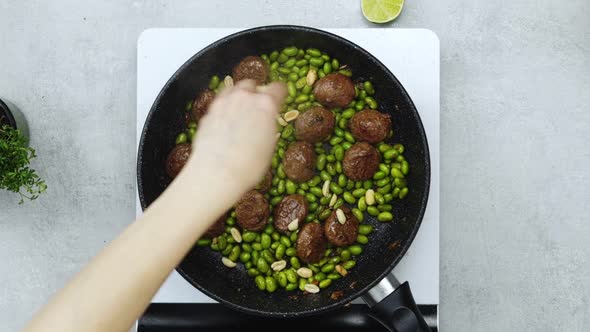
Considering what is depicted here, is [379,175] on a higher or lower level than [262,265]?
higher

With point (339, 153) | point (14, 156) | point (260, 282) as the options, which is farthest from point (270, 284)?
point (14, 156)

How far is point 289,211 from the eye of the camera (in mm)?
1486

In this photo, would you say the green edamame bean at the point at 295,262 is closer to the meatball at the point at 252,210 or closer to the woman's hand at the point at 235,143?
the meatball at the point at 252,210

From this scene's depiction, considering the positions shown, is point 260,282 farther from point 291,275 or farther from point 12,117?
point 12,117

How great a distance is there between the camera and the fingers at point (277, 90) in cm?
146

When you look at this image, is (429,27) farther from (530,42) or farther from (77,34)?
(77,34)

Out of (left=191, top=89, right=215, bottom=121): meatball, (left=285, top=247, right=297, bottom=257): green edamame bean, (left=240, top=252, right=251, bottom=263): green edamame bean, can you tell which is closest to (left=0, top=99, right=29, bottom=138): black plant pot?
(left=191, top=89, right=215, bottom=121): meatball

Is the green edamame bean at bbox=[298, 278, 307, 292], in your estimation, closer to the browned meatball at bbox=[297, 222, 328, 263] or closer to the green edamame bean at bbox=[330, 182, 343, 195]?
the browned meatball at bbox=[297, 222, 328, 263]

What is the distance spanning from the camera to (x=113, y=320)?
885 millimetres

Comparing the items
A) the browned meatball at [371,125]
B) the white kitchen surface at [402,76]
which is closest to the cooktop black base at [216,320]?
the white kitchen surface at [402,76]

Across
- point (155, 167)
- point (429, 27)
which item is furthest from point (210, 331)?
point (429, 27)

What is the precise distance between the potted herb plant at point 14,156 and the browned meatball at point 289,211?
0.61 metres

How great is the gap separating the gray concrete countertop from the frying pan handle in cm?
31

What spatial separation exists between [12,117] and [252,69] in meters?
0.65
